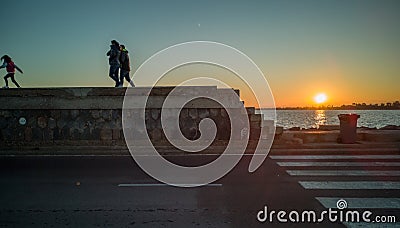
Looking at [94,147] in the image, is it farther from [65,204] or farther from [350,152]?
[350,152]

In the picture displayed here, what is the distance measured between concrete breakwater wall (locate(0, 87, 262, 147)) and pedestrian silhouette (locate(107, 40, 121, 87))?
1.90 m

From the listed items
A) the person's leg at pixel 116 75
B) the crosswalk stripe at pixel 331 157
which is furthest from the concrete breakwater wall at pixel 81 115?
the crosswalk stripe at pixel 331 157

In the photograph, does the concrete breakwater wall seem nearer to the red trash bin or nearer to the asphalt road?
the asphalt road

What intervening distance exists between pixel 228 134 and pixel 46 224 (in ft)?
28.2

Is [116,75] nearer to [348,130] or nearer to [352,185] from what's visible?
[348,130]

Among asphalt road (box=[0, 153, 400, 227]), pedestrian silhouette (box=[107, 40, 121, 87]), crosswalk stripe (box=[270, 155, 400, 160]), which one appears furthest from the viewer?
pedestrian silhouette (box=[107, 40, 121, 87])

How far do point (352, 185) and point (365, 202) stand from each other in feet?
3.97

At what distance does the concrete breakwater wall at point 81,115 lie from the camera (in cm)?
1284

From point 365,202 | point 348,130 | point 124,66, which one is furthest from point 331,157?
point 124,66

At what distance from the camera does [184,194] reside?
663 centimetres

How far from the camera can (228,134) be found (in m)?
13.1

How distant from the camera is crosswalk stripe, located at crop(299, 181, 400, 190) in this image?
23.0 feet

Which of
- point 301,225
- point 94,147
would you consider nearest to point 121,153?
point 94,147

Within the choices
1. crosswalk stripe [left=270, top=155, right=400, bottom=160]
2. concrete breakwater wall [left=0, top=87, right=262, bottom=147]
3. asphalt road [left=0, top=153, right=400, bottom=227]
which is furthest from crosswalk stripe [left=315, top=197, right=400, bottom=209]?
concrete breakwater wall [left=0, top=87, right=262, bottom=147]
